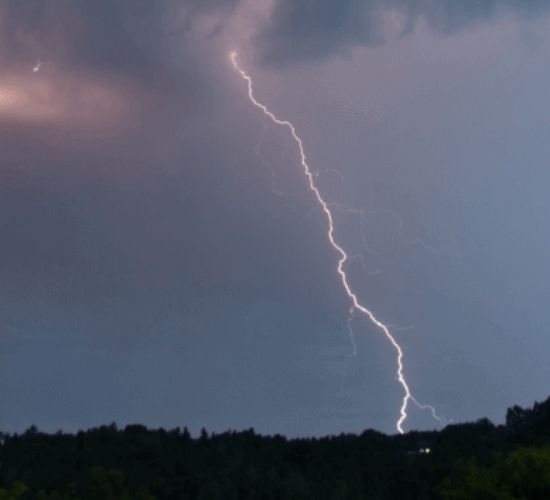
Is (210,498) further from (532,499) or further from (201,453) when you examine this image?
(532,499)

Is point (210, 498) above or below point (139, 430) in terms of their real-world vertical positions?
below

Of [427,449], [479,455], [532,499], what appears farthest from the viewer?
[427,449]

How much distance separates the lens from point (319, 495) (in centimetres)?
4184

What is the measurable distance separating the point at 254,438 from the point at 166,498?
19.8m

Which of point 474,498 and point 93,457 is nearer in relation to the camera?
point 474,498

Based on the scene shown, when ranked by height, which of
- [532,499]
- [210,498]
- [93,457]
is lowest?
[532,499]

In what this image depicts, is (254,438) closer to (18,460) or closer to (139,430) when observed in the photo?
(139,430)

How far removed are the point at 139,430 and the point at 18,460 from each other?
13964 millimetres

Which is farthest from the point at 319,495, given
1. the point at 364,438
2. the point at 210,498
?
the point at 364,438

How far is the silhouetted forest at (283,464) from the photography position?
29.9 metres

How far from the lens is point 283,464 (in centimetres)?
5091

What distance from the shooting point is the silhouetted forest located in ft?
98.0

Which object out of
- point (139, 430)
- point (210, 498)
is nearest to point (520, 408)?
point (139, 430)

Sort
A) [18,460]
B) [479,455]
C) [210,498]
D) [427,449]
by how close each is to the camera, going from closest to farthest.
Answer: [210,498], [18,460], [479,455], [427,449]
